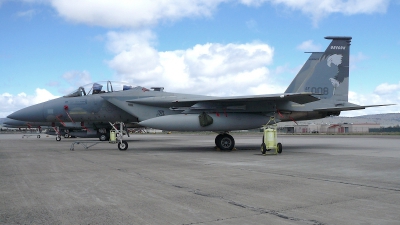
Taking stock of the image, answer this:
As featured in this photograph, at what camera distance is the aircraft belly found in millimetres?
14273

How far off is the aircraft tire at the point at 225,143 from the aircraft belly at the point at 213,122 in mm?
740

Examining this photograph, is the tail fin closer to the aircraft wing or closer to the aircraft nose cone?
the aircraft wing

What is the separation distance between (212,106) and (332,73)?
616 centimetres

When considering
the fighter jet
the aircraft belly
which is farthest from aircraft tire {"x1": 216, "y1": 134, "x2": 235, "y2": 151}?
the aircraft belly

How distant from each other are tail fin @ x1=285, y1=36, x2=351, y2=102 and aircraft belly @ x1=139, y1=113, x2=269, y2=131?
3.33 m

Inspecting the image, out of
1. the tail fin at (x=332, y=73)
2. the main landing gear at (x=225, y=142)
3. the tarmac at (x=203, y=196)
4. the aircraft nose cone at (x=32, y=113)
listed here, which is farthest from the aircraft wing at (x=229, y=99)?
the tarmac at (x=203, y=196)

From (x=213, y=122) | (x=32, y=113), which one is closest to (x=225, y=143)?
(x=213, y=122)

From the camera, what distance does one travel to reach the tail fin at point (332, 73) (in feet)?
53.3

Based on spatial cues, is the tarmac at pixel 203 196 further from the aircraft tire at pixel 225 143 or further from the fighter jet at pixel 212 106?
the aircraft tire at pixel 225 143

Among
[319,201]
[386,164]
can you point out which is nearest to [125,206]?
[319,201]

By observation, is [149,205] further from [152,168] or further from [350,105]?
[350,105]

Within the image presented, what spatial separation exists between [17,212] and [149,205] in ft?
5.51

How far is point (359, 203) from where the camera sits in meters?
4.75

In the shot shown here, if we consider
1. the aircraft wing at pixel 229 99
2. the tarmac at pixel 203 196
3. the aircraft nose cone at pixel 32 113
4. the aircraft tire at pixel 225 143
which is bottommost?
the tarmac at pixel 203 196
